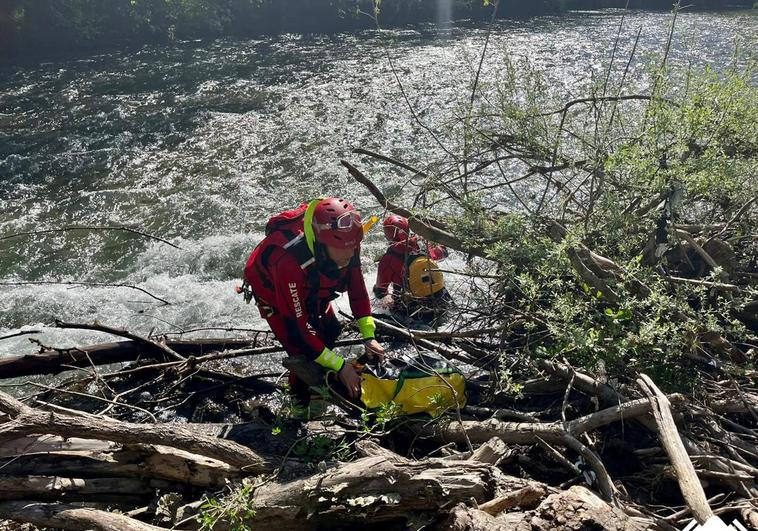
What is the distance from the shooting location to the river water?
24.1ft

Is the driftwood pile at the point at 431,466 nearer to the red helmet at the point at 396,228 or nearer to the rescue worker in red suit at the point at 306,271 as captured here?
the rescue worker in red suit at the point at 306,271

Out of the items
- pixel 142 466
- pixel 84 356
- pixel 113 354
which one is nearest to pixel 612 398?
pixel 142 466

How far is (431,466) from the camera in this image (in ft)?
9.54

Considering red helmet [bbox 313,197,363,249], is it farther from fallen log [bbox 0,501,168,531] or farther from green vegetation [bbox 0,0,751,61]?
green vegetation [bbox 0,0,751,61]

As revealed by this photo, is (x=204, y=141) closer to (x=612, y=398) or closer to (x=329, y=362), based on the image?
(x=329, y=362)

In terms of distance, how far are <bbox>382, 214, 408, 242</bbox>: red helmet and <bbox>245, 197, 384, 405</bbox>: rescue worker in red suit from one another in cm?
147

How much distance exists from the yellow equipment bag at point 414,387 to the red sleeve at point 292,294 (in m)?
0.45

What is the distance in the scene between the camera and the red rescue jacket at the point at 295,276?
404 cm

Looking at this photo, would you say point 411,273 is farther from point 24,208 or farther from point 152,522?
point 24,208

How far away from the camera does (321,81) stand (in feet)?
47.5

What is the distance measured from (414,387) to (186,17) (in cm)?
1825

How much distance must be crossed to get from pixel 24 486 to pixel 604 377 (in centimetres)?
334

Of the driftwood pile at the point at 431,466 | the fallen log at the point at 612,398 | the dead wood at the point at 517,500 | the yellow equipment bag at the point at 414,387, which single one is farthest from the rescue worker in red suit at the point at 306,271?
the dead wood at the point at 517,500

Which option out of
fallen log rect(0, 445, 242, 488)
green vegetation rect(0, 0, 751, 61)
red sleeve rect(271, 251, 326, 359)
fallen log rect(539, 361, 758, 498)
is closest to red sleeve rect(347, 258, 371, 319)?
red sleeve rect(271, 251, 326, 359)
